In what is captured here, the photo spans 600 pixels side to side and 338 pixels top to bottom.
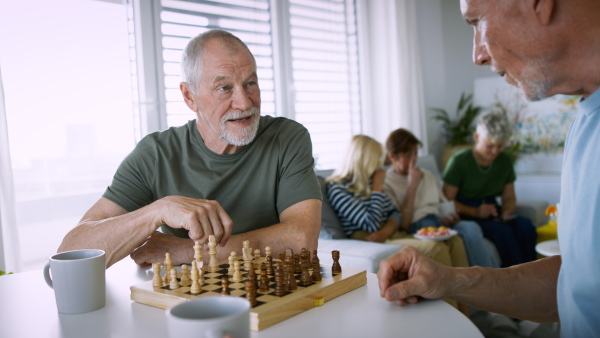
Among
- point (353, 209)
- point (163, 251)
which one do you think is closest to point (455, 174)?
point (353, 209)

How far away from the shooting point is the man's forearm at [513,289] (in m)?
1.11

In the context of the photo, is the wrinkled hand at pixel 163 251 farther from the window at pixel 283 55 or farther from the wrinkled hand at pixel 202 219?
the window at pixel 283 55

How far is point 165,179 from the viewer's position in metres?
1.81

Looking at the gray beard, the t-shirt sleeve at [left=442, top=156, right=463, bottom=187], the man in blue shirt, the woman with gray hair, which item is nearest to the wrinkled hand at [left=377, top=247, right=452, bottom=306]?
the man in blue shirt

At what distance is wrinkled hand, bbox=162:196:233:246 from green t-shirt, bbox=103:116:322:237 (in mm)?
408

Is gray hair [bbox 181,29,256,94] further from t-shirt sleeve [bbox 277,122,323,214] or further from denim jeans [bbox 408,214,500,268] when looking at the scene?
denim jeans [bbox 408,214,500,268]

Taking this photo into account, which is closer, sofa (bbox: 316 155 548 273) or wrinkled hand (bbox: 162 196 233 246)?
wrinkled hand (bbox: 162 196 233 246)

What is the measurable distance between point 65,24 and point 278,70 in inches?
70.3

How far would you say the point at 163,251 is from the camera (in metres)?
1.47

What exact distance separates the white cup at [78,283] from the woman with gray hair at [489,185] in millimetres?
3542

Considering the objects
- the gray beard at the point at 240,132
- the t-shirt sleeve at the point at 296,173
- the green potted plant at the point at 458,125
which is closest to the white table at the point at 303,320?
the t-shirt sleeve at the point at 296,173

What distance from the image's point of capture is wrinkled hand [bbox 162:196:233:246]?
130 cm

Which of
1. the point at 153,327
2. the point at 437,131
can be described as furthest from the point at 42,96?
the point at 437,131

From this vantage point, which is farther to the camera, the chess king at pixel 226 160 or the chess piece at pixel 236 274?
the chess king at pixel 226 160
